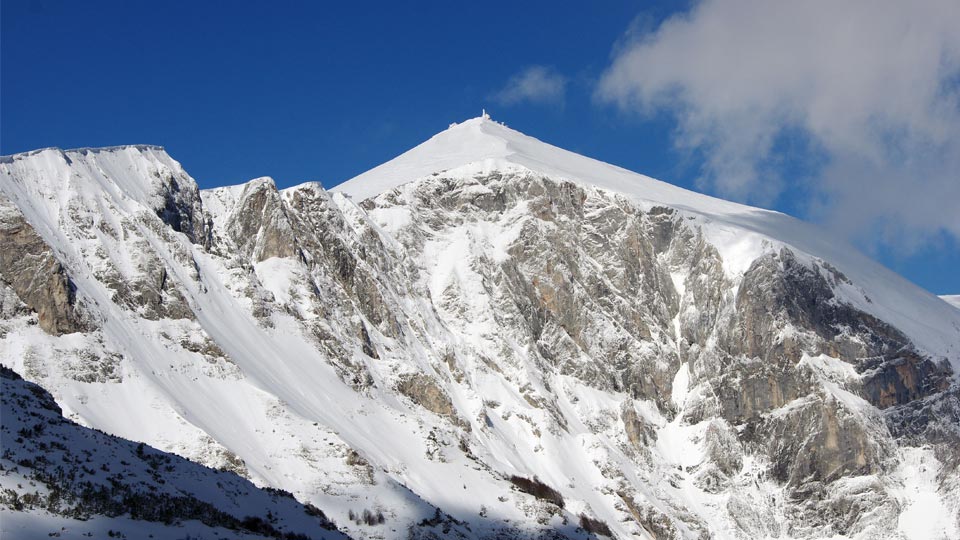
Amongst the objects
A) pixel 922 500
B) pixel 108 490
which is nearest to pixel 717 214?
pixel 922 500

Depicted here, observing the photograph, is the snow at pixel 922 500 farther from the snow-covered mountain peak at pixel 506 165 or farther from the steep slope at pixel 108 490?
the steep slope at pixel 108 490

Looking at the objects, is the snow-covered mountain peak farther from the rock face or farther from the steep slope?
the steep slope

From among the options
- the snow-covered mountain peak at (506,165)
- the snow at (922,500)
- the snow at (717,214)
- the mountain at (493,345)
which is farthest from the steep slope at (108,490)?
the snow-covered mountain peak at (506,165)

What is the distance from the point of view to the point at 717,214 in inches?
6501

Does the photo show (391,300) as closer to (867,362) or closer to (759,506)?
(759,506)

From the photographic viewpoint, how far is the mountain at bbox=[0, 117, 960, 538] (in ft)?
265

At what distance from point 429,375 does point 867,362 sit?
60412 millimetres

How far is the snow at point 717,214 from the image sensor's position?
145250 mm

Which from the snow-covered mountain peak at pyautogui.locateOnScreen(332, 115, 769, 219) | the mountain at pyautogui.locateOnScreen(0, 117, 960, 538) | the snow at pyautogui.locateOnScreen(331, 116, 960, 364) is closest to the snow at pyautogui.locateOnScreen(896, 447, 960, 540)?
the mountain at pyautogui.locateOnScreen(0, 117, 960, 538)

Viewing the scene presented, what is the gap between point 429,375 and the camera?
113562 millimetres

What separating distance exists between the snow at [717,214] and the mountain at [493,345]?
720mm

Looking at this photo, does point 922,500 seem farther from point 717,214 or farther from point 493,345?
point 717,214

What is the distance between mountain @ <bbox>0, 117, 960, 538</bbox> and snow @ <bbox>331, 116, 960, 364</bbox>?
28.4 inches

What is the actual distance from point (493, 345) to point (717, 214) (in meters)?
53.8
